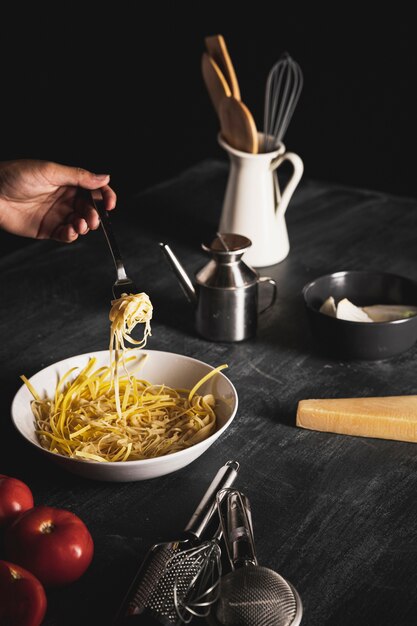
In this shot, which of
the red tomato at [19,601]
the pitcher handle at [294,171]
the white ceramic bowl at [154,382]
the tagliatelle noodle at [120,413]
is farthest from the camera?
the pitcher handle at [294,171]

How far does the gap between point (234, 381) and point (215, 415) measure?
→ 24 centimetres

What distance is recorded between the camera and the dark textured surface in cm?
→ 127

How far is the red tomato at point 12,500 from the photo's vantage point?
131cm

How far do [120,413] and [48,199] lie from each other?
0.87m

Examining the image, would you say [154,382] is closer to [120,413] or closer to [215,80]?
[120,413]

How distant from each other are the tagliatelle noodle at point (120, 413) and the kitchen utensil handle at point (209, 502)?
0.12 metres

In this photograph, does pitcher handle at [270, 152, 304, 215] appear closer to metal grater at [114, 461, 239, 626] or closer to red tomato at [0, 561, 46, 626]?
metal grater at [114, 461, 239, 626]

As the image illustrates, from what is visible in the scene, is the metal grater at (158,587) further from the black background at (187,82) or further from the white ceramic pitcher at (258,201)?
the black background at (187,82)

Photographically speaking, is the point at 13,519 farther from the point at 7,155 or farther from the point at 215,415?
the point at 7,155

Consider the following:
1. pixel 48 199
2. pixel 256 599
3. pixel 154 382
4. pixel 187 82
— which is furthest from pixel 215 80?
pixel 187 82

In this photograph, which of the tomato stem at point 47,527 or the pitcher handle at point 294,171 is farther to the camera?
the pitcher handle at point 294,171

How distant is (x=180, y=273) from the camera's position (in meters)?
2.00

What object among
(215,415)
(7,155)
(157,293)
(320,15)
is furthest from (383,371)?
(7,155)

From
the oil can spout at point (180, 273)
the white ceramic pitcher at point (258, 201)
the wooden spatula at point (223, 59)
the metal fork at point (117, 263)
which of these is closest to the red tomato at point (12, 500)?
the metal fork at point (117, 263)
